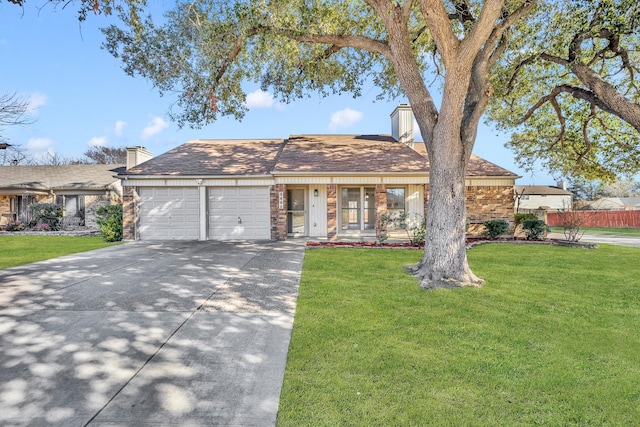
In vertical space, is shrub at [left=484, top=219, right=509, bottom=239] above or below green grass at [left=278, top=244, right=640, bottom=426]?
above

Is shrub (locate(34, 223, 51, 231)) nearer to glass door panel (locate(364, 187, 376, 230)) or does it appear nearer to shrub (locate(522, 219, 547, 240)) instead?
glass door panel (locate(364, 187, 376, 230))

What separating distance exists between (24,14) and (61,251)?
26.0 ft

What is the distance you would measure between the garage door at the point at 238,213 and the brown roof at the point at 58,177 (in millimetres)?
9079

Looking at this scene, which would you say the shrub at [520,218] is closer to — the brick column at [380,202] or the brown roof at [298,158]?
the brown roof at [298,158]

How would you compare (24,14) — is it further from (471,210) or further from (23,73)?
(471,210)

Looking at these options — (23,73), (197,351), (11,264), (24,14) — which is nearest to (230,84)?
(24,14)

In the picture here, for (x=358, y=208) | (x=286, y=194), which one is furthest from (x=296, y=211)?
(x=358, y=208)

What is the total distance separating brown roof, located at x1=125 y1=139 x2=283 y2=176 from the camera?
45.8ft

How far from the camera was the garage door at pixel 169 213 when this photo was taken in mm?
13977

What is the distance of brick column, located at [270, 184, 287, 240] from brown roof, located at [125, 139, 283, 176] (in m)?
0.95

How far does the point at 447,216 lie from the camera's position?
6.71 metres

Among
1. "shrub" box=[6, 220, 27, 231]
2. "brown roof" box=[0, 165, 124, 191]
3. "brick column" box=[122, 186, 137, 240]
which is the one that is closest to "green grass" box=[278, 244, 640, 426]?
"brick column" box=[122, 186, 137, 240]

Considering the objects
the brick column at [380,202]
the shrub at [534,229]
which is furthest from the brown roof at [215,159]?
the shrub at [534,229]

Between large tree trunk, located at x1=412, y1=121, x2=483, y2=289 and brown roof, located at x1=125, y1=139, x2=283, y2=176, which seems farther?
brown roof, located at x1=125, y1=139, x2=283, y2=176
